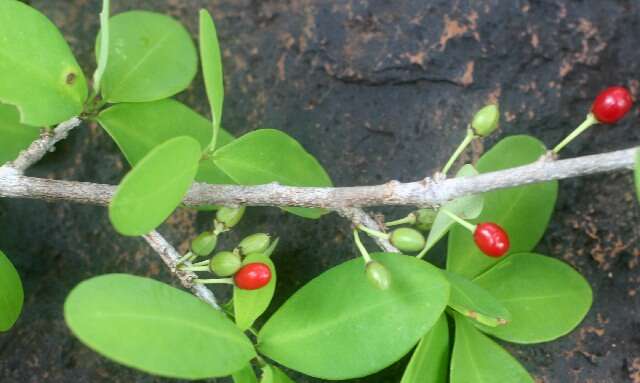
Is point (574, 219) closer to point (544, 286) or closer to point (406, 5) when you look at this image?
point (544, 286)

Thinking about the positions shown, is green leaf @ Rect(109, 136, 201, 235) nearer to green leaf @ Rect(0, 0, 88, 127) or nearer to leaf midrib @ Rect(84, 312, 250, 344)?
leaf midrib @ Rect(84, 312, 250, 344)

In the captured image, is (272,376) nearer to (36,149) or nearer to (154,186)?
(154,186)

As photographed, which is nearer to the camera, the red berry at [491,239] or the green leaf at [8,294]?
the red berry at [491,239]

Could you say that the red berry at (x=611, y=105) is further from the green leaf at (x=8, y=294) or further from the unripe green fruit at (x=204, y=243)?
the green leaf at (x=8, y=294)

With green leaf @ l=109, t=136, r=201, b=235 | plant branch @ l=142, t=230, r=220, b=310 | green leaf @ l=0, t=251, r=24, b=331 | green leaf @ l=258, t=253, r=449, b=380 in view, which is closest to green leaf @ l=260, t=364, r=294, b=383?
green leaf @ l=258, t=253, r=449, b=380

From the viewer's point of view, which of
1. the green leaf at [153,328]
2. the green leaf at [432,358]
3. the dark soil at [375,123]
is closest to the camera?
the green leaf at [153,328]

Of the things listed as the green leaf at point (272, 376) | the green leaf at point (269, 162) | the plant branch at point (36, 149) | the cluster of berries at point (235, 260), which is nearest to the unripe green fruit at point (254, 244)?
the cluster of berries at point (235, 260)

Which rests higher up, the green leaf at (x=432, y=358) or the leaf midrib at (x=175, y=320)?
the leaf midrib at (x=175, y=320)

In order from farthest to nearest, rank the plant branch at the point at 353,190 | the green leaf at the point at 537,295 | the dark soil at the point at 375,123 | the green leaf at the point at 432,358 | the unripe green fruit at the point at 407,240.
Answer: the dark soil at the point at 375,123, the green leaf at the point at 537,295, the green leaf at the point at 432,358, the unripe green fruit at the point at 407,240, the plant branch at the point at 353,190
